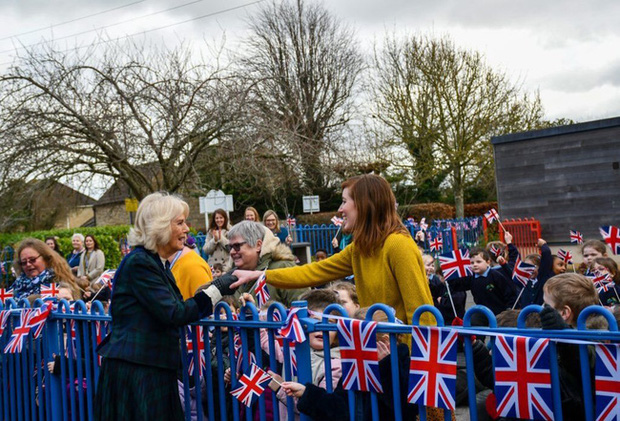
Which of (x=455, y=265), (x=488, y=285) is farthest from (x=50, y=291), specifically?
(x=488, y=285)

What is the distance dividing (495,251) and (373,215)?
4.80 metres

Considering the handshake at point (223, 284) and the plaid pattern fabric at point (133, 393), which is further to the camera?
the handshake at point (223, 284)

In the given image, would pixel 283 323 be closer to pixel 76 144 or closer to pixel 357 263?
pixel 357 263

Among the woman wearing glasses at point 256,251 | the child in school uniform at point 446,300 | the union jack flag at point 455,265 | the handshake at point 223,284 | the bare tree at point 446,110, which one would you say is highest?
the bare tree at point 446,110

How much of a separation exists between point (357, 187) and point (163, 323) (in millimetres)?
1262

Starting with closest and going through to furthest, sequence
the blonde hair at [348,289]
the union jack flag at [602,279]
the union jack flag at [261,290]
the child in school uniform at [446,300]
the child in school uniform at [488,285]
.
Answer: the union jack flag at [261,290] → the blonde hair at [348,289] → the union jack flag at [602,279] → the child in school uniform at [488,285] → the child in school uniform at [446,300]

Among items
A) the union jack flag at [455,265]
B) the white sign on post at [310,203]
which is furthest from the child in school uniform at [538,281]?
the white sign on post at [310,203]

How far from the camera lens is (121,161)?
1384 centimetres

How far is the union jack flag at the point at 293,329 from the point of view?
2.90 meters

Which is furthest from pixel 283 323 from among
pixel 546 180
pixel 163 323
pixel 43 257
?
pixel 546 180

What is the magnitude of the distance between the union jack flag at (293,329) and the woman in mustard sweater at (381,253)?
1.95ft

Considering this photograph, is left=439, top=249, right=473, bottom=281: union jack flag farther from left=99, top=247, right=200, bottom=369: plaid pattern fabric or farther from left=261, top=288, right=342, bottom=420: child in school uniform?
left=99, top=247, right=200, bottom=369: plaid pattern fabric

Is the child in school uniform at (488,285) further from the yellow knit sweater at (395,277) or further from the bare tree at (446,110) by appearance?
the bare tree at (446,110)

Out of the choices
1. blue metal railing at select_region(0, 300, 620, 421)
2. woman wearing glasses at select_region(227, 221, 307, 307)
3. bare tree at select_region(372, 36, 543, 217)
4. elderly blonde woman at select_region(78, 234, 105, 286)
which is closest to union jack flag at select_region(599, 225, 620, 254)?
woman wearing glasses at select_region(227, 221, 307, 307)
